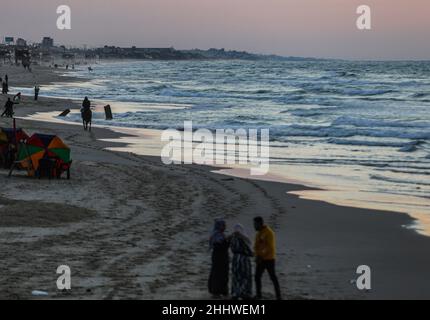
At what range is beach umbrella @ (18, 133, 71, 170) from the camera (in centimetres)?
2019

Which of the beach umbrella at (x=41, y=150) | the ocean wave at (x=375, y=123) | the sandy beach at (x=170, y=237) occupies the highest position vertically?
the beach umbrella at (x=41, y=150)

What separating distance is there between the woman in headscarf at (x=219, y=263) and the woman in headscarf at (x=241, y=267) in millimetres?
178

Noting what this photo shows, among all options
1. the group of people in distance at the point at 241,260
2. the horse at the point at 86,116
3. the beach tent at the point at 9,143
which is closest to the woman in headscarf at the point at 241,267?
the group of people in distance at the point at 241,260

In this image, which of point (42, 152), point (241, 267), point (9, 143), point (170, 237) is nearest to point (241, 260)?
point (241, 267)

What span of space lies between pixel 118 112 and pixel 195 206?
3043 cm

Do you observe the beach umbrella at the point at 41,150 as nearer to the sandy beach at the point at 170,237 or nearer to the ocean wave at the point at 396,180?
the sandy beach at the point at 170,237

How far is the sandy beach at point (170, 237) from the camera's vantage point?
1150 cm

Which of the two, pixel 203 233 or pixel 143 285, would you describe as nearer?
pixel 143 285

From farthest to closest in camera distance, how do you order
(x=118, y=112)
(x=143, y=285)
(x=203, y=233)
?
1. (x=118, y=112)
2. (x=203, y=233)
3. (x=143, y=285)

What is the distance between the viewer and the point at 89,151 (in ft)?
89.8

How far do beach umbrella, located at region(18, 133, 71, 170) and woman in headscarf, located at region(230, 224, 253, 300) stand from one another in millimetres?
10544

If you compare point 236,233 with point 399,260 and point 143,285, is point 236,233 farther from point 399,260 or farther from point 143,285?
point 399,260

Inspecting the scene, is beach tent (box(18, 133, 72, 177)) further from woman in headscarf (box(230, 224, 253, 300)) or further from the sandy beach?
woman in headscarf (box(230, 224, 253, 300))

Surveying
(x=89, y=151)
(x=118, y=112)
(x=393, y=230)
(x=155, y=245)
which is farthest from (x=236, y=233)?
(x=118, y=112)
